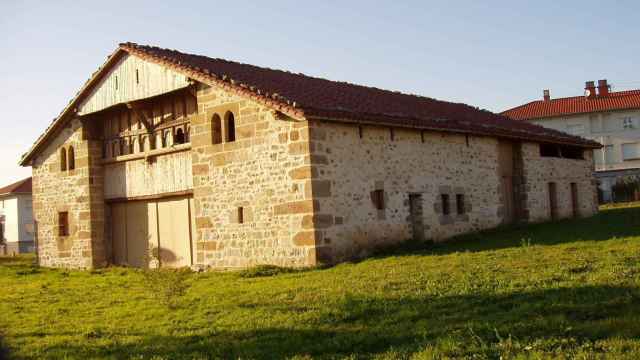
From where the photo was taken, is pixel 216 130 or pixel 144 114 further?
pixel 144 114

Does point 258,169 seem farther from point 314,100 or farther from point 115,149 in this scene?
point 115,149

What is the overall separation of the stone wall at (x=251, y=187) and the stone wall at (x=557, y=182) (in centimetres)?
961

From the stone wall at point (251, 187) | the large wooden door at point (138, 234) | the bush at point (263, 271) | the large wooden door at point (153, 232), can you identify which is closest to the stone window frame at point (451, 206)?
the stone wall at point (251, 187)

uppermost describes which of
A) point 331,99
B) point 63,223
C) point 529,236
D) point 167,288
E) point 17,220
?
point 331,99

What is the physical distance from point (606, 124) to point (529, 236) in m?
30.7

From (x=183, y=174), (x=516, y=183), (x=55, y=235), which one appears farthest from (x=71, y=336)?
(x=516, y=183)

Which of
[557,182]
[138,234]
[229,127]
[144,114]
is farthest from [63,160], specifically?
[557,182]

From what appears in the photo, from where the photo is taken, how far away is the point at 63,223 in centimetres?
2020

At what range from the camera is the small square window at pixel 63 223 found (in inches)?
791

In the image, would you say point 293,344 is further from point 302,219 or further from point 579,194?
point 579,194

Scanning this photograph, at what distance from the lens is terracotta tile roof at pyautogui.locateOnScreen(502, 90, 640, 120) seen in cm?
4316

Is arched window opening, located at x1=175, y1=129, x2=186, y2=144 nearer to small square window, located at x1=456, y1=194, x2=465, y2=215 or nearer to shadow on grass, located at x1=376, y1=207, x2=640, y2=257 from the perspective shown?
shadow on grass, located at x1=376, y1=207, x2=640, y2=257

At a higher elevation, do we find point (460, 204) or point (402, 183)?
point (402, 183)

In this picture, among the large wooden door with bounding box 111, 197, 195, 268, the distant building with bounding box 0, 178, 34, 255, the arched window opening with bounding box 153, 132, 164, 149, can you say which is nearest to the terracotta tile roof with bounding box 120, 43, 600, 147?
the arched window opening with bounding box 153, 132, 164, 149
